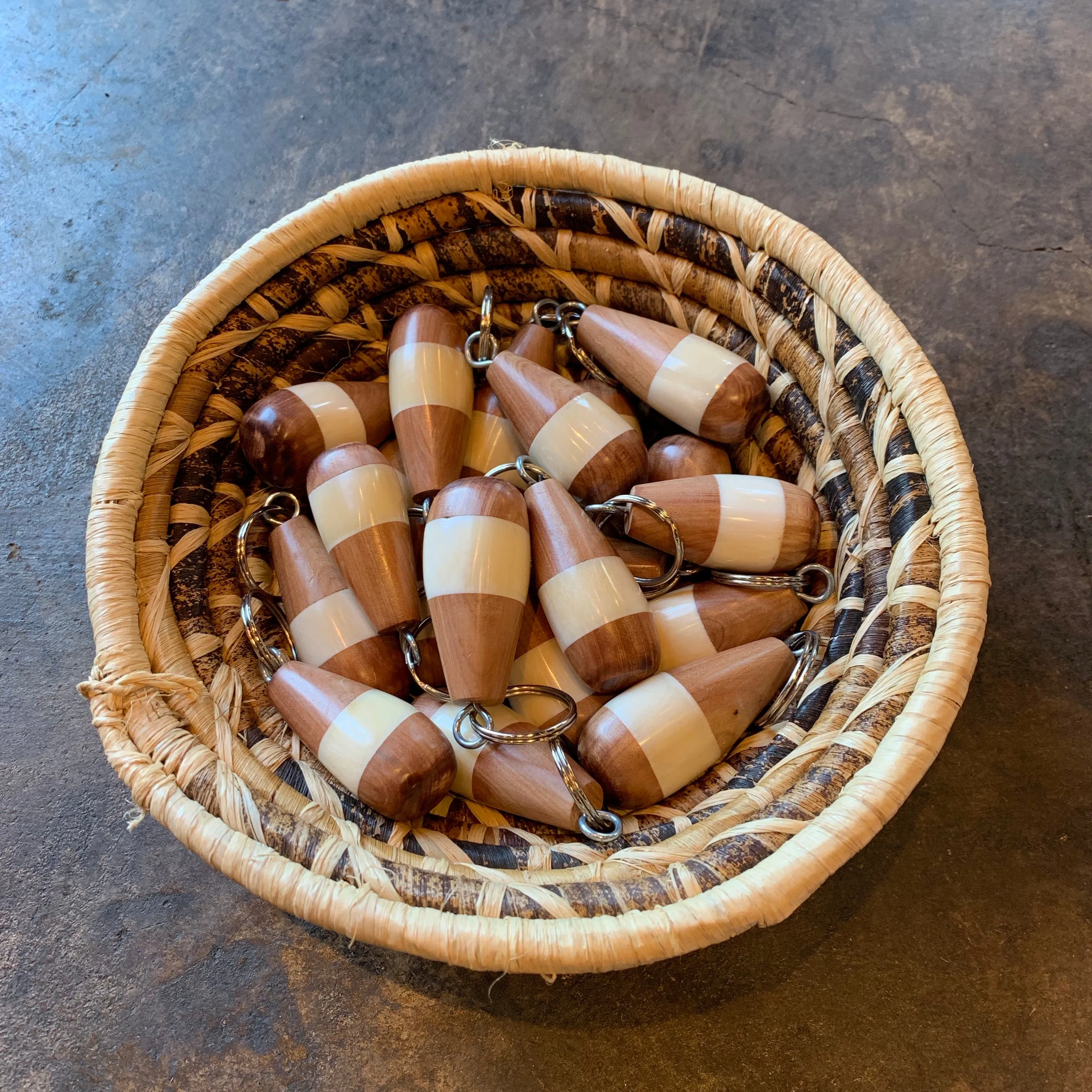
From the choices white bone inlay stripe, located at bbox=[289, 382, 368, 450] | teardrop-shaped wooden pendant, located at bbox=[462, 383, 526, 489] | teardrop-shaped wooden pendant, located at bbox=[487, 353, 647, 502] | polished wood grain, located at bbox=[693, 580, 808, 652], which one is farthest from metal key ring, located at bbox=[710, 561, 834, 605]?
white bone inlay stripe, located at bbox=[289, 382, 368, 450]

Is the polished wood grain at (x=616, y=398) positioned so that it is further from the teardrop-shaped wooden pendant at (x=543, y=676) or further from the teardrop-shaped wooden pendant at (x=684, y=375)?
the teardrop-shaped wooden pendant at (x=543, y=676)

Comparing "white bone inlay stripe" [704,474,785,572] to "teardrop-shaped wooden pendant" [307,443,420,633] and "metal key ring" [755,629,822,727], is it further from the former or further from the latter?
"teardrop-shaped wooden pendant" [307,443,420,633]

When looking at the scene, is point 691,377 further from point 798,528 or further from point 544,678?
point 544,678

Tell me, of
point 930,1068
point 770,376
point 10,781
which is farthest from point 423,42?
point 930,1068

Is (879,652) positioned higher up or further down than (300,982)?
higher up

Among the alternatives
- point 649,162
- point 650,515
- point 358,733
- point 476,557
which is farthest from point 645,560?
point 649,162

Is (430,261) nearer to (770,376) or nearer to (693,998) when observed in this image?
(770,376)

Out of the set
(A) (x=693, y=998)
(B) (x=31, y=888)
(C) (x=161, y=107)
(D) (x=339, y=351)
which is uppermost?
(C) (x=161, y=107)
